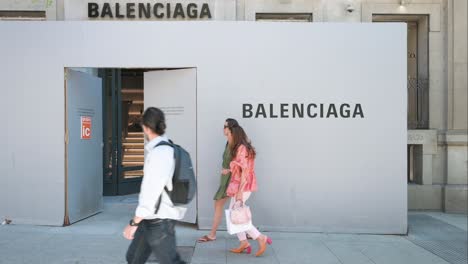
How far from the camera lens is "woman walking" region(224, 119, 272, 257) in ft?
19.9

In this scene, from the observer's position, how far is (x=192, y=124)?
7.55m

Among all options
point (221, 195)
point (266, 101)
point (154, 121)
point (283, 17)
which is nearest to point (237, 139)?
point (221, 195)

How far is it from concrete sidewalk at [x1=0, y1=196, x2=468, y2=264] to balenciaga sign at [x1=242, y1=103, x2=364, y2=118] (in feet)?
6.47

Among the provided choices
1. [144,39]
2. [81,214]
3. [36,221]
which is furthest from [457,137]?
[36,221]

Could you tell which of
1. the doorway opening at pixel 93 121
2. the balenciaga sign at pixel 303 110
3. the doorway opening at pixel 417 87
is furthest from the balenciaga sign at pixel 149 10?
the doorway opening at pixel 417 87

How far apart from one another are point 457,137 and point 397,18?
3.08m

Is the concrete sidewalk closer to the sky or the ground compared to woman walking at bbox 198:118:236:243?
closer to the ground

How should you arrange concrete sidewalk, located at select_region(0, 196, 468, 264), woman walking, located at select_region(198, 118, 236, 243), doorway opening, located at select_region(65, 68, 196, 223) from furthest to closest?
doorway opening, located at select_region(65, 68, 196, 223), woman walking, located at select_region(198, 118, 236, 243), concrete sidewalk, located at select_region(0, 196, 468, 264)

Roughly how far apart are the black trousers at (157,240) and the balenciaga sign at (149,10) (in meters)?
7.54

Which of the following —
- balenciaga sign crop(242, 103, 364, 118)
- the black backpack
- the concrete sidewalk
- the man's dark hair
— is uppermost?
balenciaga sign crop(242, 103, 364, 118)

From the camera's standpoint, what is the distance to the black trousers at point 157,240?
378cm

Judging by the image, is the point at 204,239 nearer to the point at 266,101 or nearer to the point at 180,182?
the point at 266,101

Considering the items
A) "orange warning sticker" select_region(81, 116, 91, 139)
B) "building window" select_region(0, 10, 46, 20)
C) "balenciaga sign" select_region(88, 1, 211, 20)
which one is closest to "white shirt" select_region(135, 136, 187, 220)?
"orange warning sticker" select_region(81, 116, 91, 139)

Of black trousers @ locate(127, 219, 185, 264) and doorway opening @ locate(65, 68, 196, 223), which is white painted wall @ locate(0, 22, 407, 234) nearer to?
doorway opening @ locate(65, 68, 196, 223)
